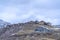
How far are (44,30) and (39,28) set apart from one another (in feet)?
7.87

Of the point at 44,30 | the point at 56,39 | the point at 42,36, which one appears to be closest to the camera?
the point at 56,39

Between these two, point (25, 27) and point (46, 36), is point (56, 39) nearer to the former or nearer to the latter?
point (46, 36)

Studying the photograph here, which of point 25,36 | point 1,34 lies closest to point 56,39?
point 25,36

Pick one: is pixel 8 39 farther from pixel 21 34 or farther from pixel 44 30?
pixel 44 30

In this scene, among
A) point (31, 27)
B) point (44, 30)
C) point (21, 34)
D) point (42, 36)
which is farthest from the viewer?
point (31, 27)

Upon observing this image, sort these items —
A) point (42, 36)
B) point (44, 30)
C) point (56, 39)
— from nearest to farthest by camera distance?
1. point (56, 39)
2. point (42, 36)
3. point (44, 30)

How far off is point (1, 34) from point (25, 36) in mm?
18817

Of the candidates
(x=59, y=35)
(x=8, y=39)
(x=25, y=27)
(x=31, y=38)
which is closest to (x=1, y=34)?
(x=25, y=27)

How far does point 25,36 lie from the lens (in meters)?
67.9

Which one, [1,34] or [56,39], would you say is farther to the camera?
[1,34]

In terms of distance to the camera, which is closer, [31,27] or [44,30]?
[44,30]

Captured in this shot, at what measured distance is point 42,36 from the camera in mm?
65812

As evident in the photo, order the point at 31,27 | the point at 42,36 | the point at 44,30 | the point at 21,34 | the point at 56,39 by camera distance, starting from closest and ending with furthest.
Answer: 1. the point at 56,39
2. the point at 42,36
3. the point at 21,34
4. the point at 44,30
5. the point at 31,27

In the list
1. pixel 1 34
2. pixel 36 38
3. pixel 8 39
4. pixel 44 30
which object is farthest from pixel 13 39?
pixel 1 34
